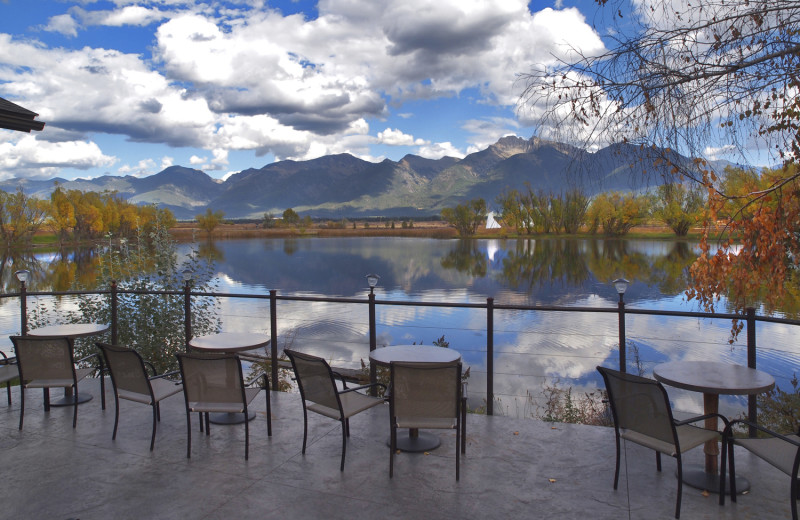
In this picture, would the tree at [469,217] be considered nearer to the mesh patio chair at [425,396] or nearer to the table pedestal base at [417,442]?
the table pedestal base at [417,442]

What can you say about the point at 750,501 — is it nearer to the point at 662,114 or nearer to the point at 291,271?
the point at 662,114

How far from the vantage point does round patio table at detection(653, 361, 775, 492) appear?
3.38m

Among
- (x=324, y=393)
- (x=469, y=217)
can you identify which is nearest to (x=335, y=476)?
(x=324, y=393)

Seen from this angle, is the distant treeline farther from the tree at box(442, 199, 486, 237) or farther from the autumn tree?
the tree at box(442, 199, 486, 237)

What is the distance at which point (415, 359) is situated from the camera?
4.31 metres

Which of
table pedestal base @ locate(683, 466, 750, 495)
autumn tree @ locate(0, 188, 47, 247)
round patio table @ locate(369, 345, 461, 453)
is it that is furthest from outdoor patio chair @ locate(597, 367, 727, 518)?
autumn tree @ locate(0, 188, 47, 247)

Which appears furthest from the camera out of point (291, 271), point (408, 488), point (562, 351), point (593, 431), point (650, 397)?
point (291, 271)

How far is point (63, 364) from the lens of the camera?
15.7 feet

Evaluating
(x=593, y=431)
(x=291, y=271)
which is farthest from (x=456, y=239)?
(x=593, y=431)

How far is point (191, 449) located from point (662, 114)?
453cm

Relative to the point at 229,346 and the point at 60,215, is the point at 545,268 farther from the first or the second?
the point at 60,215

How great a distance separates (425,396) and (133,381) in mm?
2512

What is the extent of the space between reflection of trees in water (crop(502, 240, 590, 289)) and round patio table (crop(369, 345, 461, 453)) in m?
26.7

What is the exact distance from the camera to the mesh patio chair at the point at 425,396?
356 cm
